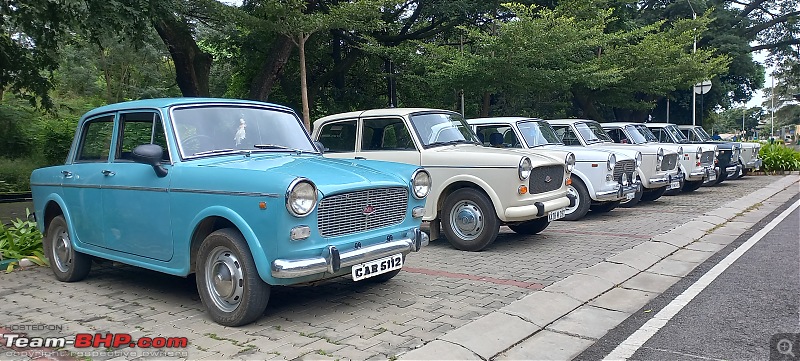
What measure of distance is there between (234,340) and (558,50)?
1384 centimetres

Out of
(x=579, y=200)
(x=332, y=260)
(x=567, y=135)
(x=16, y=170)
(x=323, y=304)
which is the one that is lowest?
(x=323, y=304)

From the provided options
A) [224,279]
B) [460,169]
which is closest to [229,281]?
[224,279]

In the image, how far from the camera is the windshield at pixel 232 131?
5141 millimetres

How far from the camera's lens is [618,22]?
82.1 feet

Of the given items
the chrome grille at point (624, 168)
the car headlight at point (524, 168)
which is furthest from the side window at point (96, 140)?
the chrome grille at point (624, 168)

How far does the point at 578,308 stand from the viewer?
203 inches

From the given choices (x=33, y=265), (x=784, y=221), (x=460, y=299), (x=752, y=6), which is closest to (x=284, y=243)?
(x=460, y=299)

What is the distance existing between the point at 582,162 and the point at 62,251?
781 centimetres

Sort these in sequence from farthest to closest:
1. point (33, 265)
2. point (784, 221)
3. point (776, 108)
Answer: point (776, 108), point (784, 221), point (33, 265)

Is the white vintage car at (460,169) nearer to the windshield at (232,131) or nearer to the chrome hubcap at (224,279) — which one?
the windshield at (232,131)

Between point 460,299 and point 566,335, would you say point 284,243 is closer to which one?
point 460,299

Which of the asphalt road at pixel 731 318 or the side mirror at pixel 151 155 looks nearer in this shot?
the asphalt road at pixel 731 318

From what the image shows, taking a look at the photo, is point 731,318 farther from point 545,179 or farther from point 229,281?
point 229,281

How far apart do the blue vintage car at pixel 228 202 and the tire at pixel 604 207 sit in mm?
6625
